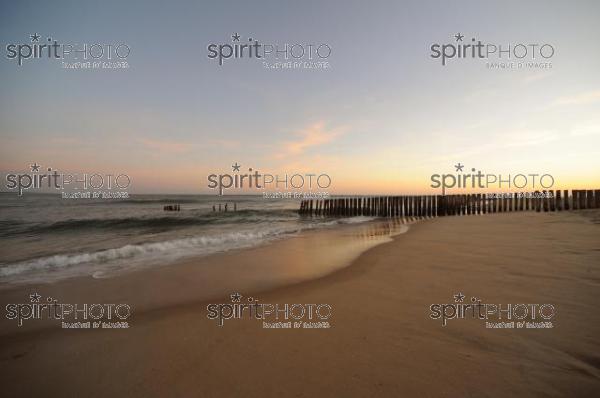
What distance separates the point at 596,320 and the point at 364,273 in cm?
305

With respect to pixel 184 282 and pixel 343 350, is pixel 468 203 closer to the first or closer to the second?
pixel 184 282

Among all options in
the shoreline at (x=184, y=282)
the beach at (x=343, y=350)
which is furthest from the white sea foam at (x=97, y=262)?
the beach at (x=343, y=350)

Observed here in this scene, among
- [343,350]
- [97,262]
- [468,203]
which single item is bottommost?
[97,262]

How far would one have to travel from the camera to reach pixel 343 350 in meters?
2.67

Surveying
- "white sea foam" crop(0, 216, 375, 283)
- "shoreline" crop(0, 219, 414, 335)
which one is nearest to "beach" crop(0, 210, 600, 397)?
"shoreline" crop(0, 219, 414, 335)

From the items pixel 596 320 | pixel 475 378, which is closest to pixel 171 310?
pixel 475 378

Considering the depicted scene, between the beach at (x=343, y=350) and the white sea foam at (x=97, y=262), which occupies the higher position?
the beach at (x=343, y=350)

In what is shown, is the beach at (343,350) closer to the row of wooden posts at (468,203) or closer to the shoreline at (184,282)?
the shoreline at (184,282)

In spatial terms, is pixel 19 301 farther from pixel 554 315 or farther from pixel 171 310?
pixel 554 315

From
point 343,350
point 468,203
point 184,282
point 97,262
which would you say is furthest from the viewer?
point 468,203

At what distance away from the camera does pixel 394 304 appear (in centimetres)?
373

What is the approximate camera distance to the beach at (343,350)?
219cm

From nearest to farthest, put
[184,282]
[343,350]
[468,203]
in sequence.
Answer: [343,350] → [184,282] → [468,203]

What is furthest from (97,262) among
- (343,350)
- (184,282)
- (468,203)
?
(468,203)
